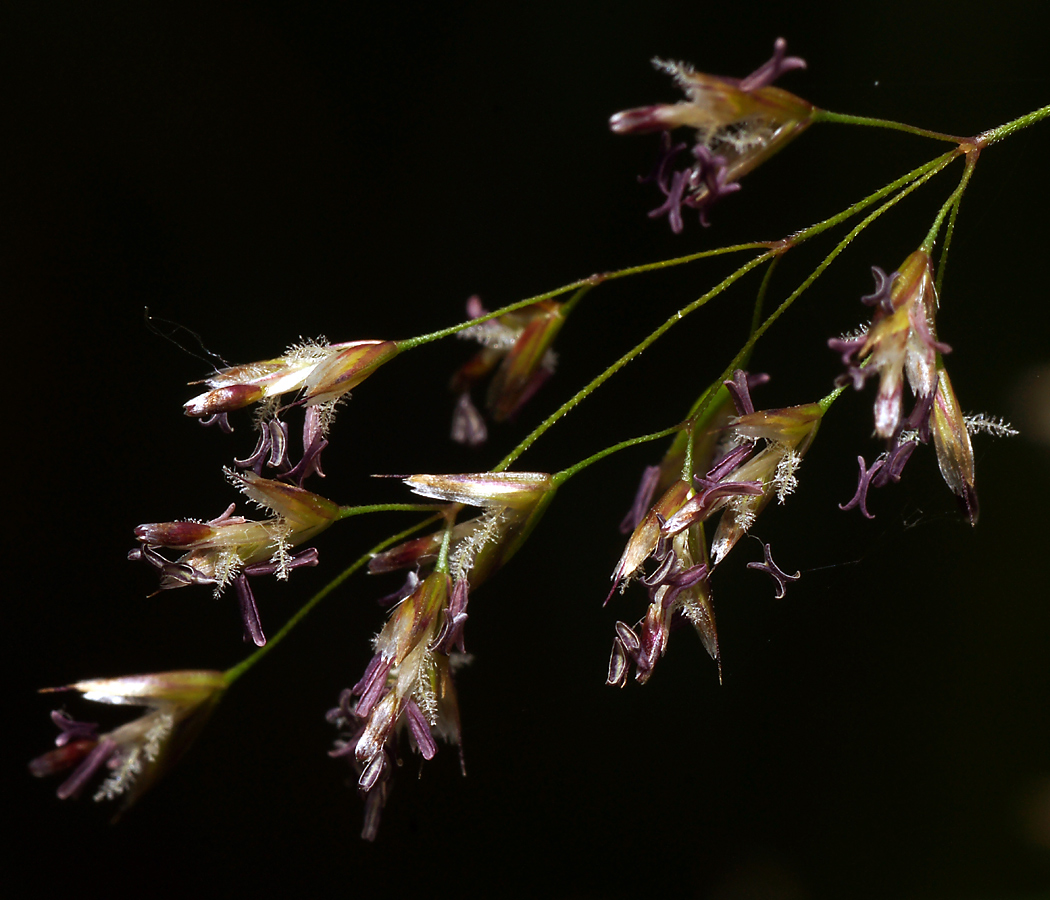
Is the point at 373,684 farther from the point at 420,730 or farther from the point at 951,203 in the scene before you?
the point at 951,203

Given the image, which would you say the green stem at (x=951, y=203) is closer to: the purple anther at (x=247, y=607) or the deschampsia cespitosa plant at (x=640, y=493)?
the deschampsia cespitosa plant at (x=640, y=493)

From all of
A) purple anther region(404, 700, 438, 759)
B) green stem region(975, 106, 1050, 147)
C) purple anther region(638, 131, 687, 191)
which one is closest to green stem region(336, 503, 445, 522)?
purple anther region(404, 700, 438, 759)

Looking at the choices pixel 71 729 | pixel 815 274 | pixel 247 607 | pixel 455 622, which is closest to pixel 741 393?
pixel 815 274

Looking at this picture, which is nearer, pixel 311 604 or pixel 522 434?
pixel 311 604

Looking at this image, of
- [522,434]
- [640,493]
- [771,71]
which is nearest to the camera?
[771,71]

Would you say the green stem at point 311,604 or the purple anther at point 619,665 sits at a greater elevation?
the green stem at point 311,604

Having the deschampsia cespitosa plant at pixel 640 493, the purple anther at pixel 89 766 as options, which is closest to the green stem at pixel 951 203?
the deschampsia cespitosa plant at pixel 640 493
